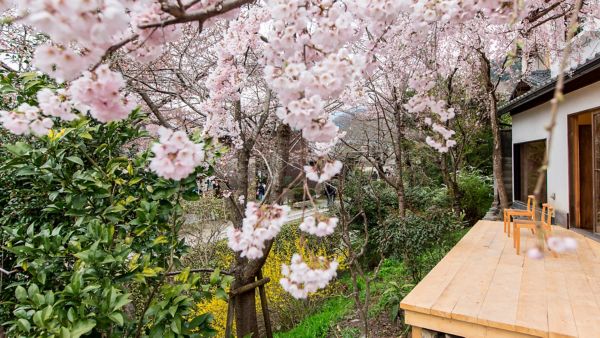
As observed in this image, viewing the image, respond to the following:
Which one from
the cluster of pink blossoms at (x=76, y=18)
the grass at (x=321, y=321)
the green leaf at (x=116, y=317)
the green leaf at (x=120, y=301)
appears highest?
the cluster of pink blossoms at (x=76, y=18)

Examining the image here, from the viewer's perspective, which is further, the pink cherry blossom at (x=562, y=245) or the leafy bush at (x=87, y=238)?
the leafy bush at (x=87, y=238)

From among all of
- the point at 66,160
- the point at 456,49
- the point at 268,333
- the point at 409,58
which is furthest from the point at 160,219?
the point at 456,49

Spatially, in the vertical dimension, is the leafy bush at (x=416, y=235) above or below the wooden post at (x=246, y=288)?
above

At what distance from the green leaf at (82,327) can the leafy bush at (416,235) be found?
324 centimetres

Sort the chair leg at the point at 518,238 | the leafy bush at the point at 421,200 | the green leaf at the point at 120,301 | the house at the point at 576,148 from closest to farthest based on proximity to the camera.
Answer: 1. the green leaf at the point at 120,301
2. the chair leg at the point at 518,238
3. the house at the point at 576,148
4. the leafy bush at the point at 421,200

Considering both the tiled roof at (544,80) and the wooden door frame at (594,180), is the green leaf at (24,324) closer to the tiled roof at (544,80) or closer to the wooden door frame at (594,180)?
the tiled roof at (544,80)

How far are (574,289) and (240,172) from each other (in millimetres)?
2800

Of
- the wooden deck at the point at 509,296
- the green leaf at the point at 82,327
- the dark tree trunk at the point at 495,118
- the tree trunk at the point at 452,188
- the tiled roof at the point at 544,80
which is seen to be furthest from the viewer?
the tree trunk at the point at 452,188

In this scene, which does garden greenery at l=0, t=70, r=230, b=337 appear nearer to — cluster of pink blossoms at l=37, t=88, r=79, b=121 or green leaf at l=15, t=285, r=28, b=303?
green leaf at l=15, t=285, r=28, b=303

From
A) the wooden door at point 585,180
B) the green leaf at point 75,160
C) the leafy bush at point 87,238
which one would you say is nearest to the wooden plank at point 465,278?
the wooden door at point 585,180

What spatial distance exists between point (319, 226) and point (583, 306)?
6.76ft

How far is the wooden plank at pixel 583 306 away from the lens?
2.06 meters

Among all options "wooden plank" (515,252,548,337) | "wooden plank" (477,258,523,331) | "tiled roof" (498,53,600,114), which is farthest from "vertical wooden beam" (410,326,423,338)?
"tiled roof" (498,53,600,114)

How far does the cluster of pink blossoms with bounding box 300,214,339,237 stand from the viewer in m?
1.49
